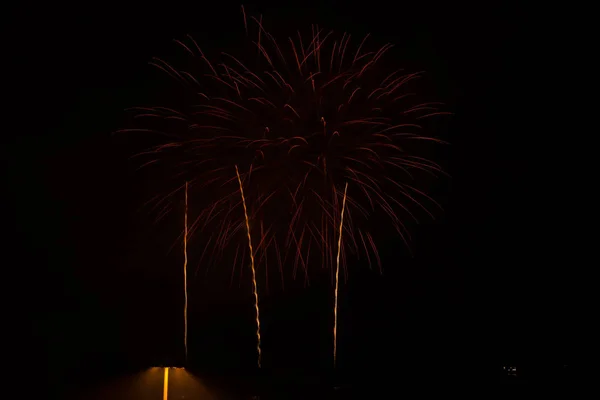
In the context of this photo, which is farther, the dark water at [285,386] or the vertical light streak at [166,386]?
the vertical light streak at [166,386]

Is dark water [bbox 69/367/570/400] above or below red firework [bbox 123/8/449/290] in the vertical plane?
below

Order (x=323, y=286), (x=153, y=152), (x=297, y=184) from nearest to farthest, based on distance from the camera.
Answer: (x=297, y=184)
(x=153, y=152)
(x=323, y=286)

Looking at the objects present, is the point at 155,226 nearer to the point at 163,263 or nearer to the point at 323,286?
the point at 163,263

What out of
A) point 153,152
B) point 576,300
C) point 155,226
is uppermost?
point 153,152

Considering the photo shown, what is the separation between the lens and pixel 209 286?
8.39m

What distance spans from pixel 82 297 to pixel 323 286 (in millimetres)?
2618

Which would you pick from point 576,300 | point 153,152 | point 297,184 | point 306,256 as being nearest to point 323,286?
point 306,256

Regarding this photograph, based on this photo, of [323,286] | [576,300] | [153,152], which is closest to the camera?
[153,152]

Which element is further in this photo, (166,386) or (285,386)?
(166,386)

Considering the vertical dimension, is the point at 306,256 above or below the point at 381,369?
above

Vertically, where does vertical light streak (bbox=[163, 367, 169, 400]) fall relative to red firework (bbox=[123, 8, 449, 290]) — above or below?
below

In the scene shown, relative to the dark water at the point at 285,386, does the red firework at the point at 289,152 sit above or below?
above

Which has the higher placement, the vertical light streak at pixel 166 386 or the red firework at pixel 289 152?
the red firework at pixel 289 152

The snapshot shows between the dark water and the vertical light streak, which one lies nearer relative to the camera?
the dark water
